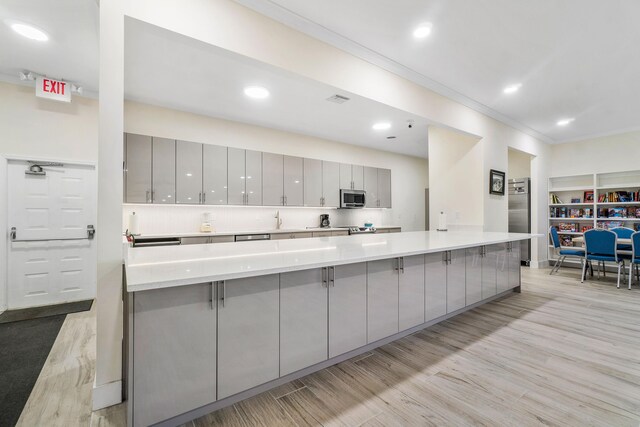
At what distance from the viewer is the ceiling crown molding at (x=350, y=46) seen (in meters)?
2.21

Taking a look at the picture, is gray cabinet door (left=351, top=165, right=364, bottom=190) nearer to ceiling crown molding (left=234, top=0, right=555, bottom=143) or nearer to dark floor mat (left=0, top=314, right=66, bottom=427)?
ceiling crown molding (left=234, top=0, right=555, bottom=143)

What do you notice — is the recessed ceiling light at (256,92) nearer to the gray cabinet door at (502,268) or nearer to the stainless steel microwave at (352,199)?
the stainless steel microwave at (352,199)

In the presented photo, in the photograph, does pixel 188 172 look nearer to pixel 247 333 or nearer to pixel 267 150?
pixel 267 150

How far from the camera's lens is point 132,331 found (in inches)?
52.2

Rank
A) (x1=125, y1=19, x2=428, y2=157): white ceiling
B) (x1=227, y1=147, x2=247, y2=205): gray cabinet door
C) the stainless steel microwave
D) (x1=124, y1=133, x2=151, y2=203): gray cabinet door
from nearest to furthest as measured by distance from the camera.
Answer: (x1=125, y1=19, x2=428, y2=157): white ceiling < (x1=124, y1=133, x2=151, y2=203): gray cabinet door < (x1=227, y1=147, x2=247, y2=205): gray cabinet door < the stainless steel microwave

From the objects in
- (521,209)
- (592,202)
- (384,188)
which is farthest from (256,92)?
(592,202)

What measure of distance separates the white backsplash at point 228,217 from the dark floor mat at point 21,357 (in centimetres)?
153

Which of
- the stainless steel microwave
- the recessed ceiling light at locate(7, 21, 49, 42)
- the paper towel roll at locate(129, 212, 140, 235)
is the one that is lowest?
the paper towel roll at locate(129, 212, 140, 235)

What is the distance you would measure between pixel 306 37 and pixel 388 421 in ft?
9.54

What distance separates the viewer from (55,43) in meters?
2.74

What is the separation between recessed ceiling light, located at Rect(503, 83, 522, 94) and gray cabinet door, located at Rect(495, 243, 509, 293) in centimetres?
208

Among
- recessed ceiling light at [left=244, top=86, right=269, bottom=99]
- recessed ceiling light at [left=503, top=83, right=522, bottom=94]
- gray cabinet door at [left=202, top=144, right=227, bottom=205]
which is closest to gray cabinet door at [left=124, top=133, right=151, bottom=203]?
gray cabinet door at [left=202, top=144, right=227, bottom=205]

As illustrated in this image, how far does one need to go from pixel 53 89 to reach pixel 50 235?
6.06 feet

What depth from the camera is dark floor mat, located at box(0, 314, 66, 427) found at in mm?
1742
